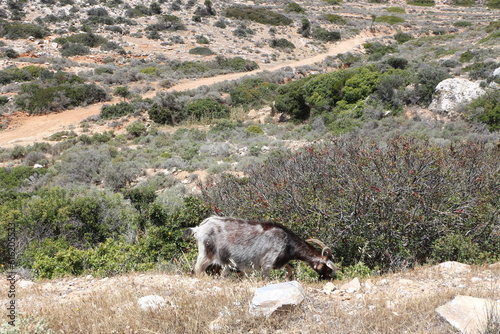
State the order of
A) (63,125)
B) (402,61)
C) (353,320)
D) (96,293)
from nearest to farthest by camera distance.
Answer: (353,320) → (96,293) → (63,125) → (402,61)

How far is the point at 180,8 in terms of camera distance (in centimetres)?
4731

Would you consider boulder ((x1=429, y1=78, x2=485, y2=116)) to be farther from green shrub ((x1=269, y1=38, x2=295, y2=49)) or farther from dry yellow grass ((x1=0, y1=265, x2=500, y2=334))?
green shrub ((x1=269, y1=38, x2=295, y2=49))

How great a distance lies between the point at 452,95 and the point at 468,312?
14.5m

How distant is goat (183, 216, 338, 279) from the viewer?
4.62 meters

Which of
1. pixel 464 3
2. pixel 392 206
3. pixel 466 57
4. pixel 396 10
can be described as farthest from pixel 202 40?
pixel 464 3

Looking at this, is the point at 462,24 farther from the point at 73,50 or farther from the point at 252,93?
the point at 73,50

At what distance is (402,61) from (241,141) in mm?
12328

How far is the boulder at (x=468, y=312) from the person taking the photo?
10.0ft

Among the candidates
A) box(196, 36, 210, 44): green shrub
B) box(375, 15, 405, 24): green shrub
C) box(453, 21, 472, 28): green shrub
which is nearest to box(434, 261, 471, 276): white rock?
box(196, 36, 210, 44): green shrub

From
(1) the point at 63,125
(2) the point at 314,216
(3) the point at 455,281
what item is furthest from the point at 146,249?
(1) the point at 63,125

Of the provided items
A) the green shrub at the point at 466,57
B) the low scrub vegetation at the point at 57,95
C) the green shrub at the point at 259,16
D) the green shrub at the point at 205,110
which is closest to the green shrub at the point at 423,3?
the green shrub at the point at 259,16

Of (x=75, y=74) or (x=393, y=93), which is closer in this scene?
(x=393, y=93)

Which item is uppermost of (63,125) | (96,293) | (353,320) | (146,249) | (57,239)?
(353,320)

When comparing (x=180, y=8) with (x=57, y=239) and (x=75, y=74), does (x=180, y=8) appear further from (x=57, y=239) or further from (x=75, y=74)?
(x=57, y=239)
